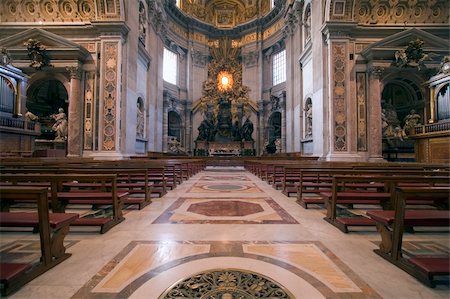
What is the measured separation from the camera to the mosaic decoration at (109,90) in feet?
36.8

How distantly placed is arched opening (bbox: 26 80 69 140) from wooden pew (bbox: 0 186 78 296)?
43.5 ft

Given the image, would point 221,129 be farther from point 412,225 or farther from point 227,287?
point 227,287

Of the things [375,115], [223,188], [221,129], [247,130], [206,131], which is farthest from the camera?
[221,129]

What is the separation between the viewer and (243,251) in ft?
7.57

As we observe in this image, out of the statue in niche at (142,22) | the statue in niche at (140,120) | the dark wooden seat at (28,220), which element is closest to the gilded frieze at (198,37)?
the statue in niche at (142,22)

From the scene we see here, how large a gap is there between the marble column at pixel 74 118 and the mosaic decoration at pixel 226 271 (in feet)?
34.5

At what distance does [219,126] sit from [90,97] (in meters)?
12.9

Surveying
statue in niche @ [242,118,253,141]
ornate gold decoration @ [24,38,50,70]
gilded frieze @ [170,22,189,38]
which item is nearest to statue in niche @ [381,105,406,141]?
statue in niche @ [242,118,253,141]

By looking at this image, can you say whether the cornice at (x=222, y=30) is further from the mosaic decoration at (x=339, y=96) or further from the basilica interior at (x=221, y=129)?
the mosaic decoration at (x=339, y=96)

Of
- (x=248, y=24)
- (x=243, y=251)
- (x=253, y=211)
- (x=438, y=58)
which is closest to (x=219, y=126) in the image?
(x=248, y=24)

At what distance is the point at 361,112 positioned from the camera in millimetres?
11422

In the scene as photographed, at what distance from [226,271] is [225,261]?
17 centimetres

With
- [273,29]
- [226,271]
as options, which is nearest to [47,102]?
[226,271]

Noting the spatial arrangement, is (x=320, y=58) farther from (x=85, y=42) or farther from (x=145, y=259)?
(x=145, y=259)
